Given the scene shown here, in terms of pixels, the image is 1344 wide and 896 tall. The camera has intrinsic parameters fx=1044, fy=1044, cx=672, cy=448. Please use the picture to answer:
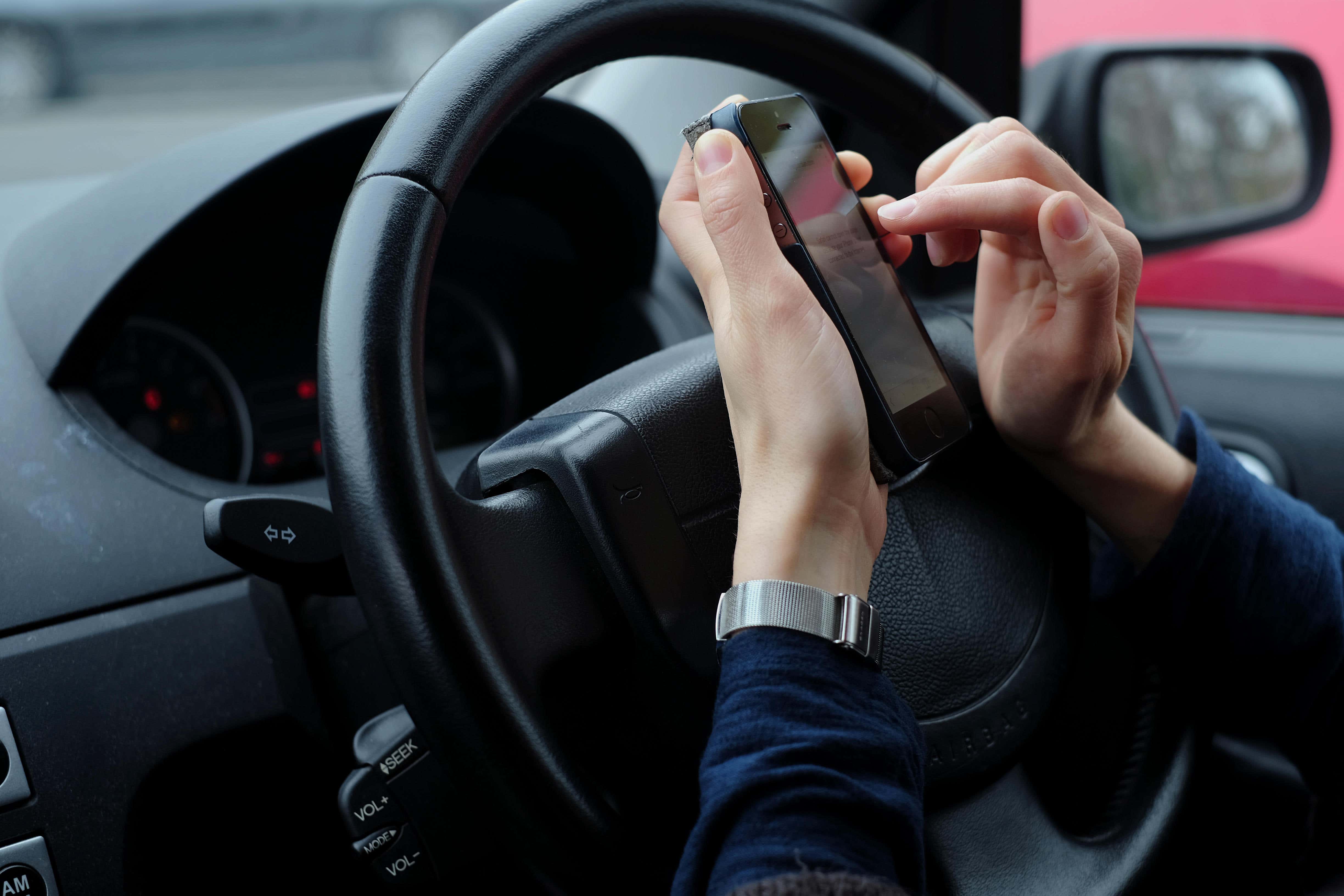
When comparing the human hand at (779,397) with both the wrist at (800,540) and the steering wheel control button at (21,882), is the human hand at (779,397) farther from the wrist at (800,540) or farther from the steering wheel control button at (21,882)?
the steering wheel control button at (21,882)

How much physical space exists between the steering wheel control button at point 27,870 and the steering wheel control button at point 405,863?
249 mm

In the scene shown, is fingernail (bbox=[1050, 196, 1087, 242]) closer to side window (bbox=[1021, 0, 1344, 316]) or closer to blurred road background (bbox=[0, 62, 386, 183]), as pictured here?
blurred road background (bbox=[0, 62, 386, 183])

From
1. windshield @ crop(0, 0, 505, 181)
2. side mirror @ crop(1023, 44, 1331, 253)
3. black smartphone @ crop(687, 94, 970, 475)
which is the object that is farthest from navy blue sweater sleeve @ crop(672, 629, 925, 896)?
windshield @ crop(0, 0, 505, 181)

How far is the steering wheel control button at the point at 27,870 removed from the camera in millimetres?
668

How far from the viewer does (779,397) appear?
0.56 meters

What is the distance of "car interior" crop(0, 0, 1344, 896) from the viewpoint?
57cm

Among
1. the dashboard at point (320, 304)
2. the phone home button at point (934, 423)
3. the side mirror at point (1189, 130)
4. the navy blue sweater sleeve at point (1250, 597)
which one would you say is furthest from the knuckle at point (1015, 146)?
the side mirror at point (1189, 130)

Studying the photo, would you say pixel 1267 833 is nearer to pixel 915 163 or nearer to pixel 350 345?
pixel 915 163

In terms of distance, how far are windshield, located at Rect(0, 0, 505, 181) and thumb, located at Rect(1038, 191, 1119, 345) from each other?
292cm

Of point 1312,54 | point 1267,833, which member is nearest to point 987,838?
point 1267,833

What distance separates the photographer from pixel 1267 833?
0.98 metres

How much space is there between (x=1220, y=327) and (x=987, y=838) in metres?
1.07

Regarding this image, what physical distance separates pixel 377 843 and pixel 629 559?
0.22 m

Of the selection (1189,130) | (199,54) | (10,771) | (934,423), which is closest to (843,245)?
(934,423)
